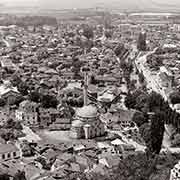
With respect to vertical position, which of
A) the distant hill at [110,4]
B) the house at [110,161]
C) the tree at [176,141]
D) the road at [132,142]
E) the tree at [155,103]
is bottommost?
the road at [132,142]

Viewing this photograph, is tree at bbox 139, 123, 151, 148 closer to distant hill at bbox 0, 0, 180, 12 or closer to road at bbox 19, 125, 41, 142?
road at bbox 19, 125, 41, 142

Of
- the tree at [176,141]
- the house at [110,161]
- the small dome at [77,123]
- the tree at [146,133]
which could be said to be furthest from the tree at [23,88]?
the tree at [176,141]

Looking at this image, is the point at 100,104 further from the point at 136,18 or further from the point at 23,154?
the point at 136,18

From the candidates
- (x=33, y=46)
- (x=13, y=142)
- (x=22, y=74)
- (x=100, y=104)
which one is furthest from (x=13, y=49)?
(x=13, y=142)

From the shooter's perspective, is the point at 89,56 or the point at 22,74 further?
the point at 89,56

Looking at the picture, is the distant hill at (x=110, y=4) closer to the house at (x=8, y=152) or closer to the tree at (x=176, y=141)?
the tree at (x=176, y=141)

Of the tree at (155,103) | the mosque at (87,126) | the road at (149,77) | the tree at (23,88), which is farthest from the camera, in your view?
the road at (149,77)

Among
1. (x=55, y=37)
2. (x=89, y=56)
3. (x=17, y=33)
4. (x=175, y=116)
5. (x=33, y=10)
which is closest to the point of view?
(x=175, y=116)

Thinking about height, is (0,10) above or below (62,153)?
above

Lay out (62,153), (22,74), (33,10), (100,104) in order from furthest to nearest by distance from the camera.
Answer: (33,10) → (22,74) → (100,104) → (62,153)
